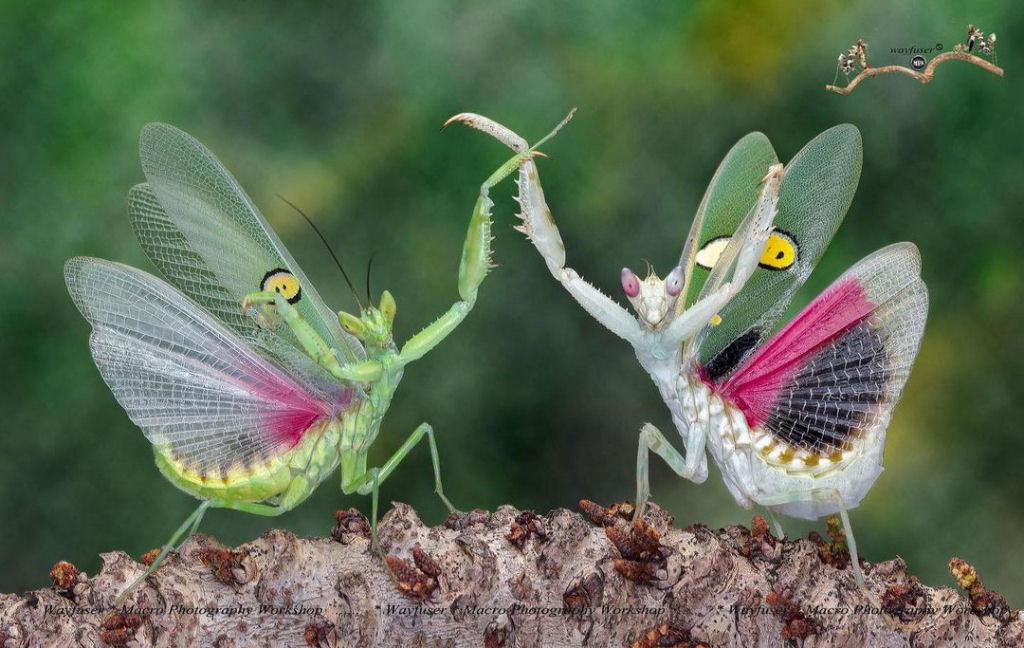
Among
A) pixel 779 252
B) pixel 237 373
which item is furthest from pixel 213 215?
pixel 779 252

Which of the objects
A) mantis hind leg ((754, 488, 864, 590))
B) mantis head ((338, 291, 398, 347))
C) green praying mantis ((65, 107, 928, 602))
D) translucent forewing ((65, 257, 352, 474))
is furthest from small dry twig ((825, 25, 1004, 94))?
translucent forewing ((65, 257, 352, 474))

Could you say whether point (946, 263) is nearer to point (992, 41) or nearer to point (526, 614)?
point (992, 41)

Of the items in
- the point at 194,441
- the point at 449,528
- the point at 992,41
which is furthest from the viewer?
the point at 992,41

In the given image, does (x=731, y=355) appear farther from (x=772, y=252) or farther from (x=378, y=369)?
(x=378, y=369)

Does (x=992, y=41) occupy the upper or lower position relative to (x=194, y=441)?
upper

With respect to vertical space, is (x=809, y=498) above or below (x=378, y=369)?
below

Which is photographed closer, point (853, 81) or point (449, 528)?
point (449, 528)

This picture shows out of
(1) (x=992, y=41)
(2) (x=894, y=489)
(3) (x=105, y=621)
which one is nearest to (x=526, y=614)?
(3) (x=105, y=621)

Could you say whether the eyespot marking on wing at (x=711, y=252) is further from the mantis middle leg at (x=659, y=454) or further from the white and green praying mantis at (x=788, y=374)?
the mantis middle leg at (x=659, y=454)
